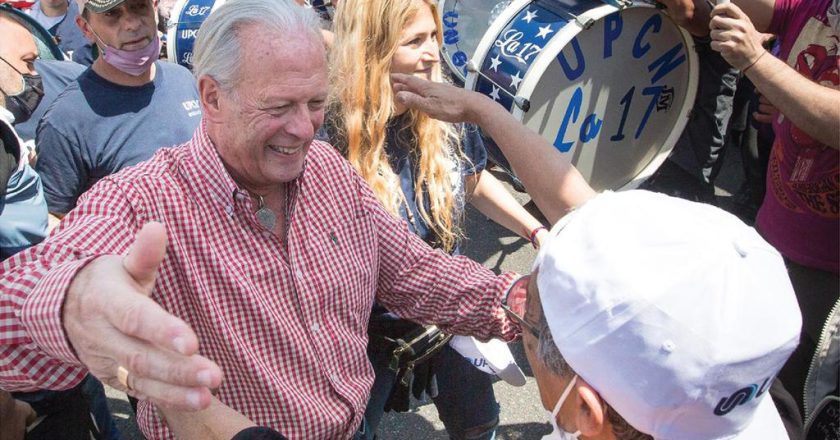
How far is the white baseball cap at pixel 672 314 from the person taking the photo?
95 centimetres

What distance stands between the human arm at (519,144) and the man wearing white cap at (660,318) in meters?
0.53

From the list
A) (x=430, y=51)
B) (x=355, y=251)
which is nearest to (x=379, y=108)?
(x=430, y=51)

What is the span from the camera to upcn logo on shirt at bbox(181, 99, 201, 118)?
2.52 meters

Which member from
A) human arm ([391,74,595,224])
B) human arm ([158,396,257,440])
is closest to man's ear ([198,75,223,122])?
human arm ([391,74,595,224])

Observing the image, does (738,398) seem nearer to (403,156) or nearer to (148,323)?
(148,323)

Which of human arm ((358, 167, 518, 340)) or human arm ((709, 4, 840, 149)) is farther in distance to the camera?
human arm ((709, 4, 840, 149))

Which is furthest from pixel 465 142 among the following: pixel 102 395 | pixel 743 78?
pixel 743 78

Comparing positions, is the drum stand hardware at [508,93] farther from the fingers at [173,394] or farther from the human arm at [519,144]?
the fingers at [173,394]

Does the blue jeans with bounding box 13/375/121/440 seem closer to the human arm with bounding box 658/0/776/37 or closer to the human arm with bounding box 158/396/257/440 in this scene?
the human arm with bounding box 158/396/257/440

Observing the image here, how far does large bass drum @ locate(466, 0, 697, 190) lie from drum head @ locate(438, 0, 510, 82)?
0.63ft

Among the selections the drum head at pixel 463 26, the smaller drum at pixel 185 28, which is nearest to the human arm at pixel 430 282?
the drum head at pixel 463 26

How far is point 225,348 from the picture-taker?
1349 mm

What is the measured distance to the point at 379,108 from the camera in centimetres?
204

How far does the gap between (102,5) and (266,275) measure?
1592mm
